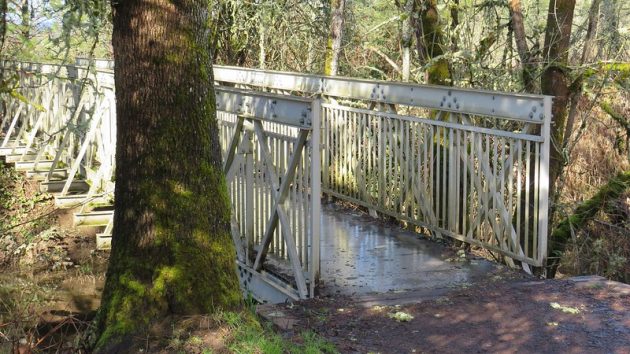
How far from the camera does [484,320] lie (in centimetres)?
626

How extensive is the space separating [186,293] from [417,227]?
444cm

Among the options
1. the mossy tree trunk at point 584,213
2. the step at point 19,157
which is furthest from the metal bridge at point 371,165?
the step at point 19,157

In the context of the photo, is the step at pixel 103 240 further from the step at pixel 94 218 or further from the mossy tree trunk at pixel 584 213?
the mossy tree trunk at pixel 584 213

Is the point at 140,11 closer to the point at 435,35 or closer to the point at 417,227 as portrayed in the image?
the point at 417,227

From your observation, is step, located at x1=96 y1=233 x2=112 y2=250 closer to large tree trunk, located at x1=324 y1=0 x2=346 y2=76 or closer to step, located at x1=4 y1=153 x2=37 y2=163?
large tree trunk, located at x1=324 y1=0 x2=346 y2=76

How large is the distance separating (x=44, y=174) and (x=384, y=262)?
9.26 m

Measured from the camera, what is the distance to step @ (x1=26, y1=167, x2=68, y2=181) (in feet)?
50.0

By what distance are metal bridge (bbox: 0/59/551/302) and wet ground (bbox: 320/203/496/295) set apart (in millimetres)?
206

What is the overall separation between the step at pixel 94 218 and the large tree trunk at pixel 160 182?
700cm

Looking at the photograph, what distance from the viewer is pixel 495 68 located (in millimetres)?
12125

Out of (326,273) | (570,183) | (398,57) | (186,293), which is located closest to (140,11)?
(186,293)

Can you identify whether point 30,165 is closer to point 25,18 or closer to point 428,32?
point 428,32

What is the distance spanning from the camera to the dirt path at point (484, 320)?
18.9 feet

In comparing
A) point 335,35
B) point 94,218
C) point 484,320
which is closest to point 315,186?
point 484,320
